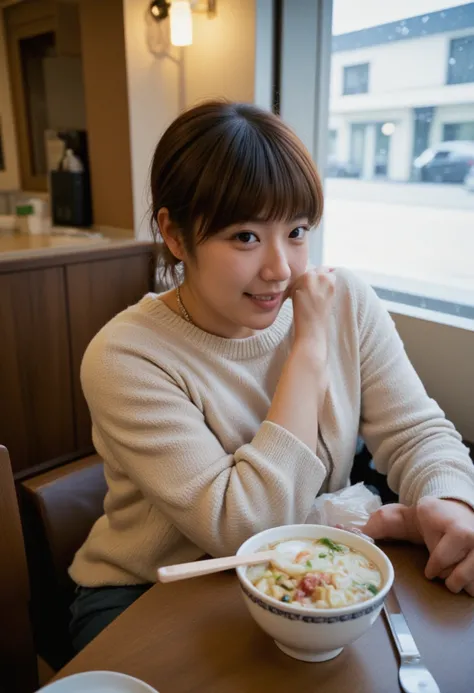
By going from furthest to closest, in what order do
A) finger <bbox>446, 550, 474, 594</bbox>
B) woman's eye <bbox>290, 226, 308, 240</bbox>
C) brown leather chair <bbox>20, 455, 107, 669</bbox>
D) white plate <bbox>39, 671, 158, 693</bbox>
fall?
brown leather chair <bbox>20, 455, 107, 669</bbox> < woman's eye <bbox>290, 226, 308, 240</bbox> < finger <bbox>446, 550, 474, 594</bbox> < white plate <bbox>39, 671, 158, 693</bbox>

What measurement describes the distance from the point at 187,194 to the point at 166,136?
0.44 ft

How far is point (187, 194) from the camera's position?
1001 mm

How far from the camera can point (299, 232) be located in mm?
1053

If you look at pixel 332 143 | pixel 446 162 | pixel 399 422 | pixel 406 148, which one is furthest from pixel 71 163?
pixel 399 422

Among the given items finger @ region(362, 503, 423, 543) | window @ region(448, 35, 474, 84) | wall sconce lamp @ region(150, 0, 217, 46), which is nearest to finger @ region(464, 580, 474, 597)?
finger @ region(362, 503, 423, 543)

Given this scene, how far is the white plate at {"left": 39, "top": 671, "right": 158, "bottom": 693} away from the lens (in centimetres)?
59

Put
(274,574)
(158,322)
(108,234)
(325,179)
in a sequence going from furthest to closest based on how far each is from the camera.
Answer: (108,234) < (325,179) < (158,322) < (274,574)

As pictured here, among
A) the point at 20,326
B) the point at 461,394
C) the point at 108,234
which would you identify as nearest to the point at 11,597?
the point at 461,394

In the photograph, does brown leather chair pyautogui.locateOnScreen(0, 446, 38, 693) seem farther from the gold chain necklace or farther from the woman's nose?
the woman's nose

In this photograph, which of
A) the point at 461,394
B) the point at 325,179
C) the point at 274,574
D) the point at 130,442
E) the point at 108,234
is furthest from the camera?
the point at 108,234

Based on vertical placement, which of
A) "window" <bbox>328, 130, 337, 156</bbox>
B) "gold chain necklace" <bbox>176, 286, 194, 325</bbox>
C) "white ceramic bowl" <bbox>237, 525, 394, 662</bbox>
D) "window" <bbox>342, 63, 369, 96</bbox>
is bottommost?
"white ceramic bowl" <bbox>237, 525, 394, 662</bbox>

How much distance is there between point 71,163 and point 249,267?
7.23 feet

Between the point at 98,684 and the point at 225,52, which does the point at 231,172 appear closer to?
the point at 98,684

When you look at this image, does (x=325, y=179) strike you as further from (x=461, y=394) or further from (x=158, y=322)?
(x=158, y=322)
